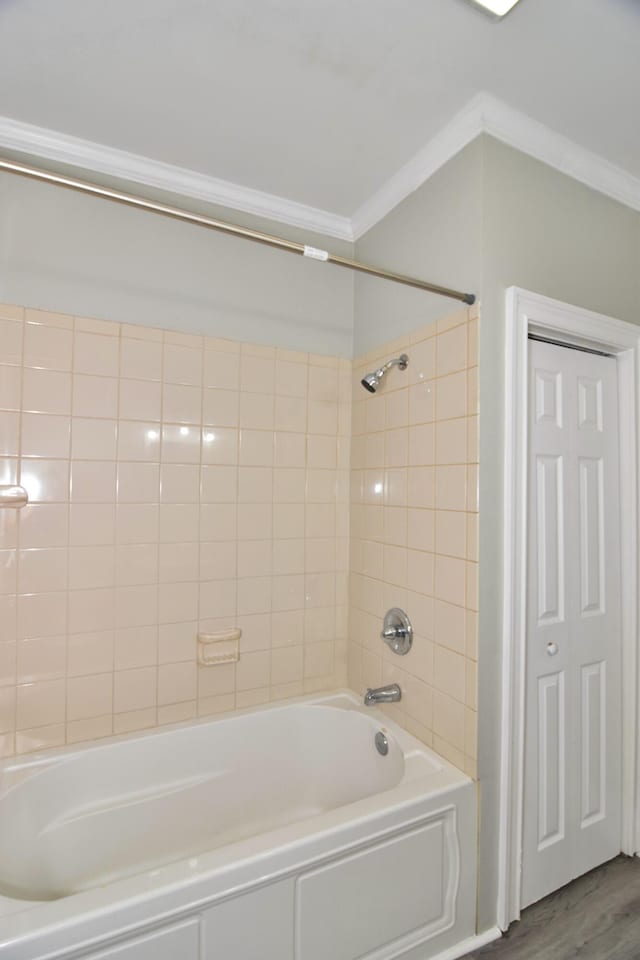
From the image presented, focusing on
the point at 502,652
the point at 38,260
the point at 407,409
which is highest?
the point at 38,260

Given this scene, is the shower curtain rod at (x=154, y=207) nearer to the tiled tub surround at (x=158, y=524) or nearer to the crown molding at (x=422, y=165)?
the crown molding at (x=422, y=165)

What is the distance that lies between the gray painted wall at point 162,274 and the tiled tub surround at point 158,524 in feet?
0.27

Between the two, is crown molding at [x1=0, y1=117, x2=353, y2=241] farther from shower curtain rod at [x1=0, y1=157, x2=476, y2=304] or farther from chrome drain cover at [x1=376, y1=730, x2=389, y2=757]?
chrome drain cover at [x1=376, y1=730, x2=389, y2=757]

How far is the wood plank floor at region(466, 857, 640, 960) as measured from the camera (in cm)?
143

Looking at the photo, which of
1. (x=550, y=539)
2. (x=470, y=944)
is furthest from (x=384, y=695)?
(x=550, y=539)

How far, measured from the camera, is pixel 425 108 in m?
1.52

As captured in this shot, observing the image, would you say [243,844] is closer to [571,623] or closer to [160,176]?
[571,623]

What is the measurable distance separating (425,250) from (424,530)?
1.07m

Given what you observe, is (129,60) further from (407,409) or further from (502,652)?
(502,652)

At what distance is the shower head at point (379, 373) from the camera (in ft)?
5.73

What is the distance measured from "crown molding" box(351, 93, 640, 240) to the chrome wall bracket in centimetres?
169

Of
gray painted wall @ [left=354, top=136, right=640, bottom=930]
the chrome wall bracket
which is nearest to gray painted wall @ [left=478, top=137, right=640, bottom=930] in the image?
gray painted wall @ [left=354, top=136, right=640, bottom=930]

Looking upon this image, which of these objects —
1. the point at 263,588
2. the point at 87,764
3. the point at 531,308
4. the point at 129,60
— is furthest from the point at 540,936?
the point at 129,60

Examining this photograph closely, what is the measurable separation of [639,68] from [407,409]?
119cm
